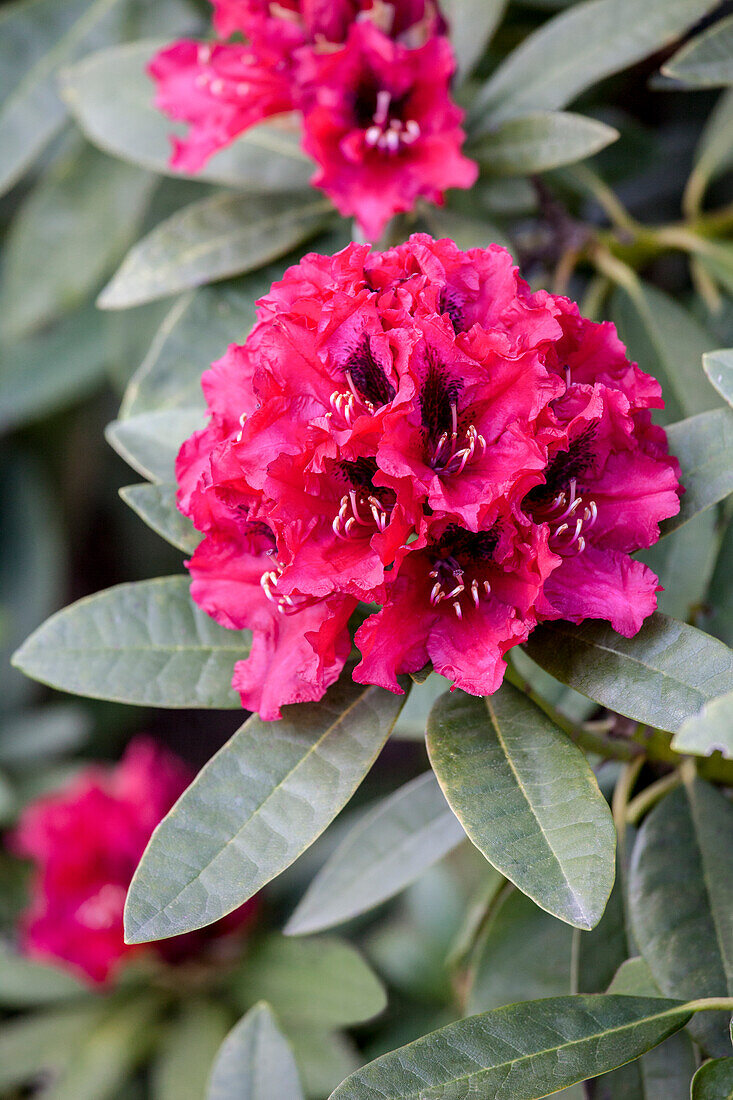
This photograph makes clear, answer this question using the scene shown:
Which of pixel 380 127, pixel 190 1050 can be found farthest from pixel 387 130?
pixel 190 1050

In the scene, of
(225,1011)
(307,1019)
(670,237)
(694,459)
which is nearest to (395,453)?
(694,459)

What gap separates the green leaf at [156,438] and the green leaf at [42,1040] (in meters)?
1.08

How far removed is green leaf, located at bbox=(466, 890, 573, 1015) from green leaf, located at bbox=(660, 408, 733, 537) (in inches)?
19.5

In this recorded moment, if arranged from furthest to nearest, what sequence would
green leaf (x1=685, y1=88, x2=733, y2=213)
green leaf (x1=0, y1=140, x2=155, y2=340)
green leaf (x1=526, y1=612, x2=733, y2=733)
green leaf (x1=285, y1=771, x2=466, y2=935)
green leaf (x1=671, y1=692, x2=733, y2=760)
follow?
green leaf (x1=0, y1=140, x2=155, y2=340) < green leaf (x1=685, y1=88, x2=733, y2=213) < green leaf (x1=285, y1=771, x2=466, y2=935) < green leaf (x1=526, y1=612, x2=733, y2=733) < green leaf (x1=671, y1=692, x2=733, y2=760)

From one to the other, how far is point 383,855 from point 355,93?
2.64 ft

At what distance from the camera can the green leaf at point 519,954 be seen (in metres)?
1.06

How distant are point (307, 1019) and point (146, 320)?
1076mm

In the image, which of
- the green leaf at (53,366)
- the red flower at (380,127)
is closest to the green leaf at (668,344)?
the red flower at (380,127)

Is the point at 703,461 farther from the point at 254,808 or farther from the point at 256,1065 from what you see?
the point at 256,1065

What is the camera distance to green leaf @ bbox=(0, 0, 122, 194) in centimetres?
149

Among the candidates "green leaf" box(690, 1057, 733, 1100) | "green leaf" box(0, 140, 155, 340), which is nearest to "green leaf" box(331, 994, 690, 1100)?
"green leaf" box(690, 1057, 733, 1100)

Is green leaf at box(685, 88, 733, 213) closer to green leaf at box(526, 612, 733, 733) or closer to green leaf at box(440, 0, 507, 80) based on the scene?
green leaf at box(440, 0, 507, 80)

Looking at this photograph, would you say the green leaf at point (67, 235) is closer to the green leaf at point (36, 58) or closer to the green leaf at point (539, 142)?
the green leaf at point (36, 58)

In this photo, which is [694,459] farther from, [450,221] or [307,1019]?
[307,1019]
